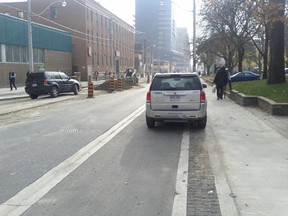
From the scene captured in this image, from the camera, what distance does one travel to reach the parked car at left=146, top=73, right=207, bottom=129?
10953mm

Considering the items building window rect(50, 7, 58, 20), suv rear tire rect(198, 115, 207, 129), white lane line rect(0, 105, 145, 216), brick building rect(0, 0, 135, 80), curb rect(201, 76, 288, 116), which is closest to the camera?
white lane line rect(0, 105, 145, 216)

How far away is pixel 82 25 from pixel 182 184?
66513 mm

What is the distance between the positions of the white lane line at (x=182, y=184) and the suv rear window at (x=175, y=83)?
2468mm

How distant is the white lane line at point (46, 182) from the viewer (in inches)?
197

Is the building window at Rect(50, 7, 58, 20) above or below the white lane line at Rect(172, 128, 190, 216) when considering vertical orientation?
above

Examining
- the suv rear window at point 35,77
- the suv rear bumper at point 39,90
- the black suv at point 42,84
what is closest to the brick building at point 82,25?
the black suv at point 42,84

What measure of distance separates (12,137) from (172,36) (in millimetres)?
74284

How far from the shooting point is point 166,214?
4734 mm

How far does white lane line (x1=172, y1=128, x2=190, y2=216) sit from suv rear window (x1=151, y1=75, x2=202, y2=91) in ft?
8.10

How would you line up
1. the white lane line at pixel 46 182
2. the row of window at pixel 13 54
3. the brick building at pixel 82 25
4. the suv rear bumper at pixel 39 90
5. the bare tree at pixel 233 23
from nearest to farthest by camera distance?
the white lane line at pixel 46 182 → the suv rear bumper at pixel 39 90 → the bare tree at pixel 233 23 → the row of window at pixel 13 54 → the brick building at pixel 82 25

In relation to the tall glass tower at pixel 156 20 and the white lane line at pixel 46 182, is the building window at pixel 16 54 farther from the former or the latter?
the white lane line at pixel 46 182

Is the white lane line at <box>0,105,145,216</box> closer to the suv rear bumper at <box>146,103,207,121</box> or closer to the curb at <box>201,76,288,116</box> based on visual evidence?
the suv rear bumper at <box>146,103,207,121</box>

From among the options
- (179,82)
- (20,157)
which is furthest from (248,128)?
(20,157)

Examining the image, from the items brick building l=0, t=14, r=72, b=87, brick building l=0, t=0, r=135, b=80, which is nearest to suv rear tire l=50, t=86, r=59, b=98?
brick building l=0, t=14, r=72, b=87
